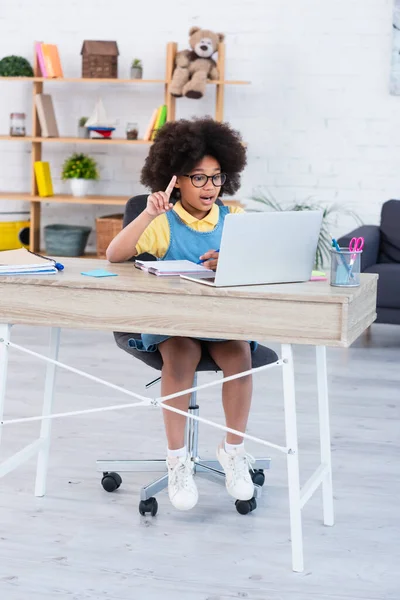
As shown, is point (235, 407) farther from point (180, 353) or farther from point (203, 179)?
point (203, 179)

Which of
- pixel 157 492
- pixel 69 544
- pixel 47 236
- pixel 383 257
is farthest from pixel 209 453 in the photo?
pixel 47 236

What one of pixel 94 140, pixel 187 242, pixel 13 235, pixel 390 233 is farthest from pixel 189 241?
pixel 13 235

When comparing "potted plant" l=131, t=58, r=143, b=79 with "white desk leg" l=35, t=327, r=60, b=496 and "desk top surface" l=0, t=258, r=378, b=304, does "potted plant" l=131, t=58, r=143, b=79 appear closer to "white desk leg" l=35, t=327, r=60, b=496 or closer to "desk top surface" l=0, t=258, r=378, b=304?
"white desk leg" l=35, t=327, r=60, b=496

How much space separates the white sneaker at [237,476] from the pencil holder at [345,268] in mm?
539

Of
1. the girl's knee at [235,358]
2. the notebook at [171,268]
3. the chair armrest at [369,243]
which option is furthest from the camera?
the chair armrest at [369,243]

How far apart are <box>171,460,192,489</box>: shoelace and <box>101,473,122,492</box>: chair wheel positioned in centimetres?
32

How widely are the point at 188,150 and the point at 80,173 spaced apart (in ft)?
9.72

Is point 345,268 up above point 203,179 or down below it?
below

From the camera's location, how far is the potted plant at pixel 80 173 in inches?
207

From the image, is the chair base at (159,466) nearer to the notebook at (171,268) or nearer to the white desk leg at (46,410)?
the white desk leg at (46,410)

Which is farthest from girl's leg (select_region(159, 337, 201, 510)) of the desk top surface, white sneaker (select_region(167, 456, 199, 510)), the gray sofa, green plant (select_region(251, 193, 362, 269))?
green plant (select_region(251, 193, 362, 269))

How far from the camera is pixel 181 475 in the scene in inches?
89.8

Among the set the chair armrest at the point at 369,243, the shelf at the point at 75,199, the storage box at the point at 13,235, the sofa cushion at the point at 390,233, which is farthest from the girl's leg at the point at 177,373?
the storage box at the point at 13,235

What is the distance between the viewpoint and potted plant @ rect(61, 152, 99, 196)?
Result: 527cm
